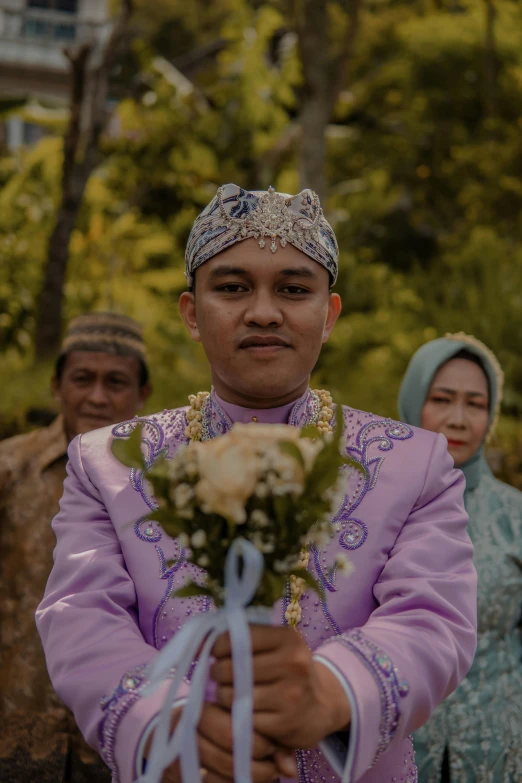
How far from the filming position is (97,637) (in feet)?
6.34

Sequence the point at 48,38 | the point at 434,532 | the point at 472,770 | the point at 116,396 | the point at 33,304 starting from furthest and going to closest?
the point at 48,38
the point at 33,304
the point at 116,396
the point at 472,770
the point at 434,532

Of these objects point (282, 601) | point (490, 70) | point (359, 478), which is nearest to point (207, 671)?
point (282, 601)

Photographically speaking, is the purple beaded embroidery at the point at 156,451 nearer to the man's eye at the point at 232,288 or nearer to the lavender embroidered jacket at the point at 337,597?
the lavender embroidered jacket at the point at 337,597

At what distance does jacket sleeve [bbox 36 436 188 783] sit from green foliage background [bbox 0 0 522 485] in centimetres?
507

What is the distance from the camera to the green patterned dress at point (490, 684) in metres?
3.61

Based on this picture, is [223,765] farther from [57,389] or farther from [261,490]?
[57,389]

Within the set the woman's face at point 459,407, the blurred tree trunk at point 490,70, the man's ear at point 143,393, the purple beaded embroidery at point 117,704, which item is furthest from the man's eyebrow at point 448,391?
the blurred tree trunk at point 490,70

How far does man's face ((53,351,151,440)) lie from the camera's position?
13.7 ft

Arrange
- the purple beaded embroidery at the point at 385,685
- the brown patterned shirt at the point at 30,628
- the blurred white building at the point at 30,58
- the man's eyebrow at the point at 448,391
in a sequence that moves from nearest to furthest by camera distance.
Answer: the purple beaded embroidery at the point at 385,685 → the brown patterned shirt at the point at 30,628 → the man's eyebrow at the point at 448,391 → the blurred white building at the point at 30,58

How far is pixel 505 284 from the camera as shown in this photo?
32.0ft

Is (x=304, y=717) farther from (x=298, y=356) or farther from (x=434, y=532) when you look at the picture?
(x=298, y=356)

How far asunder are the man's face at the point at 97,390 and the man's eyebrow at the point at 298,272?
2.11 m

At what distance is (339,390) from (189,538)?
7.72 meters

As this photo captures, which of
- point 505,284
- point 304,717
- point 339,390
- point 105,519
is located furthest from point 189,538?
point 505,284
